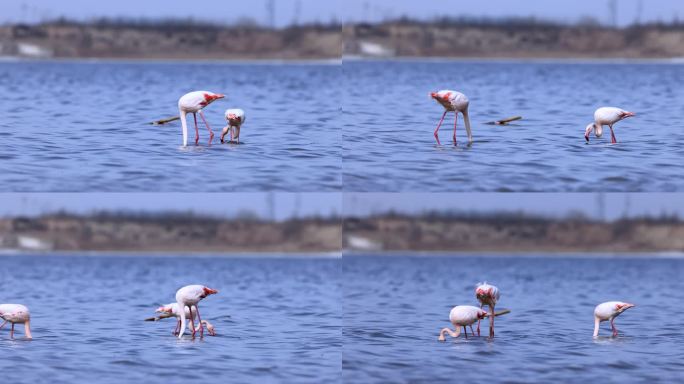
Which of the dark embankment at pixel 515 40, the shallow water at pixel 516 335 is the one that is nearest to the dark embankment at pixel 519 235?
the dark embankment at pixel 515 40

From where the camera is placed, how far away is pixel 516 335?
14023mm

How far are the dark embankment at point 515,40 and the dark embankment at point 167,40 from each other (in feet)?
8.57

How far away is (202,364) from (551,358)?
342cm

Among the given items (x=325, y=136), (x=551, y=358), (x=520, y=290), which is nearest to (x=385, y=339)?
(x=551, y=358)

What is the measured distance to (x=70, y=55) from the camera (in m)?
50.3

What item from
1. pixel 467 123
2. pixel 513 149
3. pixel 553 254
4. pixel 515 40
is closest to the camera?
pixel 467 123

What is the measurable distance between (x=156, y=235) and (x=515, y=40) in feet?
57.6

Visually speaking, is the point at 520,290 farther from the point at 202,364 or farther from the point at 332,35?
the point at 332,35

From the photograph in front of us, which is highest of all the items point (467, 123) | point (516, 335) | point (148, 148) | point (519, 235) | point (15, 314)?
point (467, 123)

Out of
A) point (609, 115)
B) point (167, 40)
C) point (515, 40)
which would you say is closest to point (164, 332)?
point (609, 115)

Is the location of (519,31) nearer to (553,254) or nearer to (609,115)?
(553,254)

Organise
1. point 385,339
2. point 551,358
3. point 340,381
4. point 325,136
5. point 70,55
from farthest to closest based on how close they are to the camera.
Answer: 1. point 70,55
2. point 325,136
3. point 385,339
4. point 551,358
5. point 340,381

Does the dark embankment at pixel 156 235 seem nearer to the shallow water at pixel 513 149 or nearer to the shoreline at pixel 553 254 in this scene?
the shoreline at pixel 553 254

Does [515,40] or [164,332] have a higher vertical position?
[515,40]
